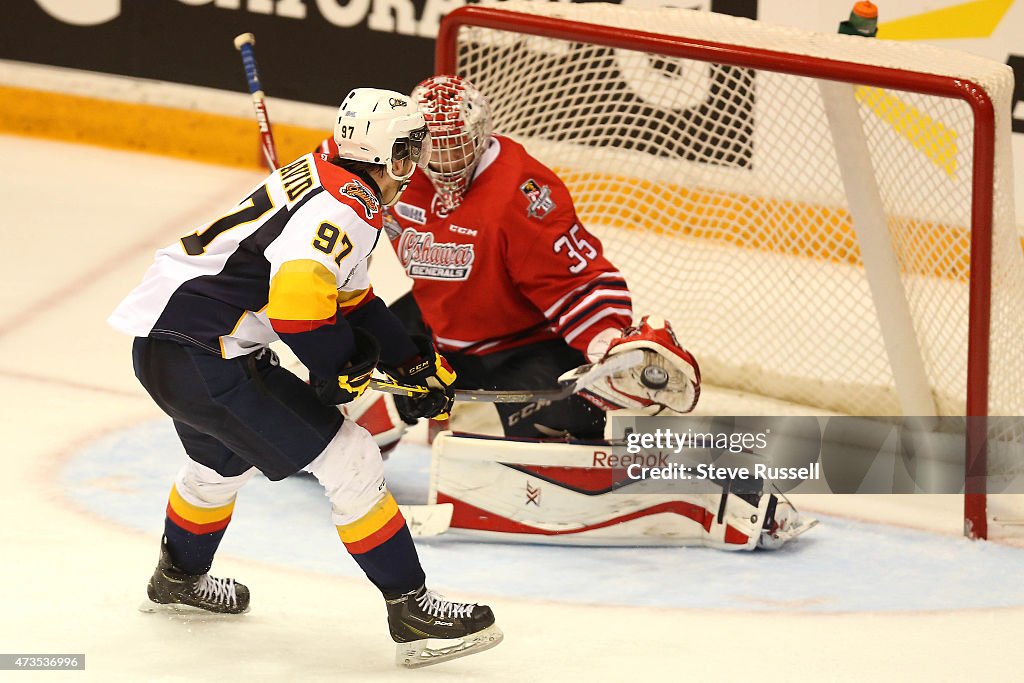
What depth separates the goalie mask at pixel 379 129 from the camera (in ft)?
8.05

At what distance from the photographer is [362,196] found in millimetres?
2393

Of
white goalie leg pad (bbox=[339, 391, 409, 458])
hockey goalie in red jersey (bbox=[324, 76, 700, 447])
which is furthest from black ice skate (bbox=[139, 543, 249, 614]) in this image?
white goalie leg pad (bbox=[339, 391, 409, 458])

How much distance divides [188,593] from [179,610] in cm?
6

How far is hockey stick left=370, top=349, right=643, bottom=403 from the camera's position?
118 inches

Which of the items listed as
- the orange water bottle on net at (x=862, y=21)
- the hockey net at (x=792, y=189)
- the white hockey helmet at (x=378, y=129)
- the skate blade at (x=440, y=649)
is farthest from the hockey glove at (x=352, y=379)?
the orange water bottle on net at (x=862, y=21)

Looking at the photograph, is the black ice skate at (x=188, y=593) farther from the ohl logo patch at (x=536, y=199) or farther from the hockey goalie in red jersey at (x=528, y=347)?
the ohl logo patch at (x=536, y=199)

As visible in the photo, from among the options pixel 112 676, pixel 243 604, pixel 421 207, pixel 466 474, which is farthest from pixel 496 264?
pixel 112 676

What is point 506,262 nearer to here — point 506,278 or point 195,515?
point 506,278

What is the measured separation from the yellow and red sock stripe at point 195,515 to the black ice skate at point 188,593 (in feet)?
0.24

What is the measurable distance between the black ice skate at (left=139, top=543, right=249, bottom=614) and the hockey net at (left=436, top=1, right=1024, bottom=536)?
1528 mm

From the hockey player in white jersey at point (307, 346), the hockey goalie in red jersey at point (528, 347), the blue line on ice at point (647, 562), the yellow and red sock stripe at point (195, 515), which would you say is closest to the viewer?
the hockey player in white jersey at point (307, 346)

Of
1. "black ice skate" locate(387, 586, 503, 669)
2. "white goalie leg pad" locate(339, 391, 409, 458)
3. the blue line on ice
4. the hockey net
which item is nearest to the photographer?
"black ice skate" locate(387, 586, 503, 669)

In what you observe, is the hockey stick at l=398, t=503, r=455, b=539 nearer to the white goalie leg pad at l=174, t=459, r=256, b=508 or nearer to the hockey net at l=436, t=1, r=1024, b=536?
the white goalie leg pad at l=174, t=459, r=256, b=508

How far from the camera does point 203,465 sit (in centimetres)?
258
